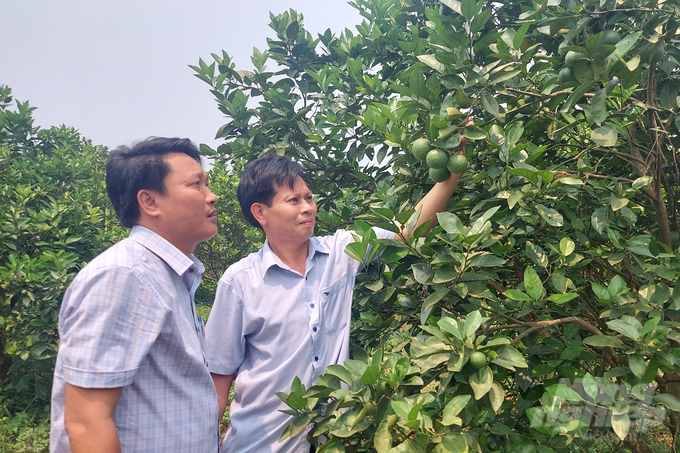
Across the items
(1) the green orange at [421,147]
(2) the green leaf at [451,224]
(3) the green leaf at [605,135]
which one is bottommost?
(2) the green leaf at [451,224]

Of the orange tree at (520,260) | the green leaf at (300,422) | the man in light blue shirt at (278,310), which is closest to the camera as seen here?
the orange tree at (520,260)

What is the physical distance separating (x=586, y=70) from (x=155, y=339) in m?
1.29

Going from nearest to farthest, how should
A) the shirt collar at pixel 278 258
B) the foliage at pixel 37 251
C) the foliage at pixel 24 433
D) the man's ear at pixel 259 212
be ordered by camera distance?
the shirt collar at pixel 278 258 → the man's ear at pixel 259 212 → the foliage at pixel 37 251 → the foliage at pixel 24 433

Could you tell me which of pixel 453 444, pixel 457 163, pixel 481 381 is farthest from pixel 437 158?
pixel 453 444

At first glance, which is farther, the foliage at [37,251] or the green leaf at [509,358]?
the foliage at [37,251]

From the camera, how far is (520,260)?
179 centimetres

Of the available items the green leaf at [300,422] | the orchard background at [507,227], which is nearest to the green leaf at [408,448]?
the orchard background at [507,227]

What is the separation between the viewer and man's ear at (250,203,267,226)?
69.4 inches

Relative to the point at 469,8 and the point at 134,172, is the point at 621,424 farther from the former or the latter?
the point at 134,172

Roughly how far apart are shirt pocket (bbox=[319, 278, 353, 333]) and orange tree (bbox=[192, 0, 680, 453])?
0.22ft

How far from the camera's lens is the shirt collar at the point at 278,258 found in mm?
1660

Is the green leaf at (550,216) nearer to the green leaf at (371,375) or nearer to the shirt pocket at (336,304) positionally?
the green leaf at (371,375)

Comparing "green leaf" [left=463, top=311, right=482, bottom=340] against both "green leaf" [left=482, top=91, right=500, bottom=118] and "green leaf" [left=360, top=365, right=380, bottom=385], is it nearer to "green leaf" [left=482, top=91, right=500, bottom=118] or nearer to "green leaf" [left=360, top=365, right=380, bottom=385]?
"green leaf" [left=360, top=365, right=380, bottom=385]

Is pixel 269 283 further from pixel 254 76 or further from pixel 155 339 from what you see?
pixel 254 76
